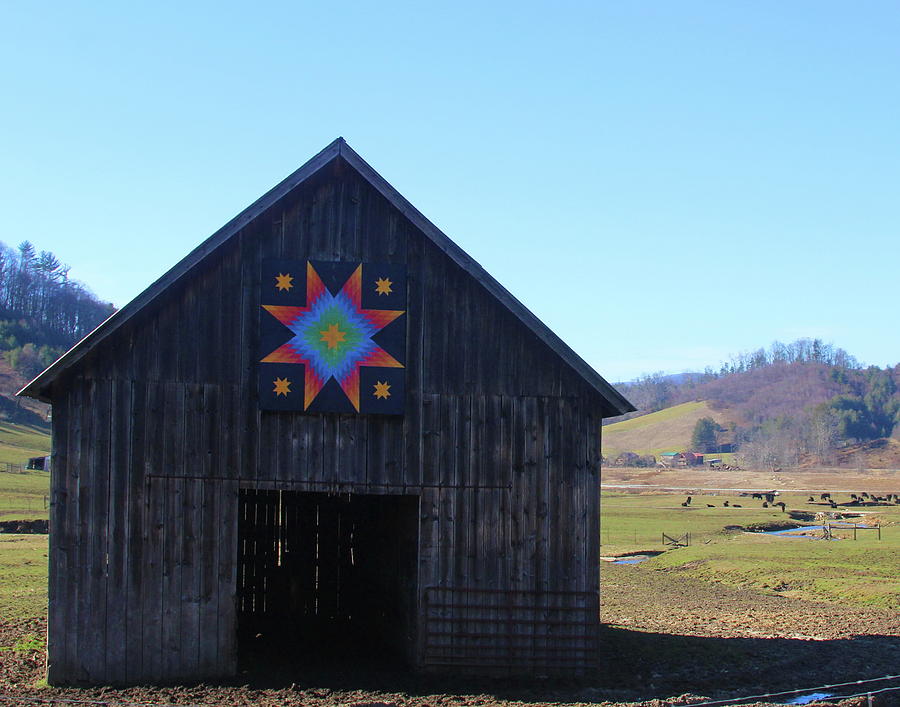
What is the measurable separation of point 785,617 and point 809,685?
7748mm

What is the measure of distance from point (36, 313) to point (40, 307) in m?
2.30

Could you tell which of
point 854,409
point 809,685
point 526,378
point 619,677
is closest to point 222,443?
point 526,378

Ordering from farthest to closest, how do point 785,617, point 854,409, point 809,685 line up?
point 854,409
point 785,617
point 809,685

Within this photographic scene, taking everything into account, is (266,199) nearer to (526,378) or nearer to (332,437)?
(332,437)

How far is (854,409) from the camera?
185m

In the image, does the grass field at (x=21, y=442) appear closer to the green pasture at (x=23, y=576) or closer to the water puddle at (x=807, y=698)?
the green pasture at (x=23, y=576)

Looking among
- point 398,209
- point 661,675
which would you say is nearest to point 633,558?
point 661,675

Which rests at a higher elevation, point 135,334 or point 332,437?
point 135,334

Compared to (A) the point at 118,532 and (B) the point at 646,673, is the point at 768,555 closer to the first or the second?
(B) the point at 646,673

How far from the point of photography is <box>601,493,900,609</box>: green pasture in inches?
1192

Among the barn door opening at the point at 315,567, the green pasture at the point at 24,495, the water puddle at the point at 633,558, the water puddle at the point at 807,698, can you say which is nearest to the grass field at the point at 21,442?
the green pasture at the point at 24,495

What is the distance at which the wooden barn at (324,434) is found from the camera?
16266 millimetres

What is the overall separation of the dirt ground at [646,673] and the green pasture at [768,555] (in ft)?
20.7

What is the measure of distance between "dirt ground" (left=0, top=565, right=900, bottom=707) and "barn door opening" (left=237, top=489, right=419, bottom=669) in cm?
416
